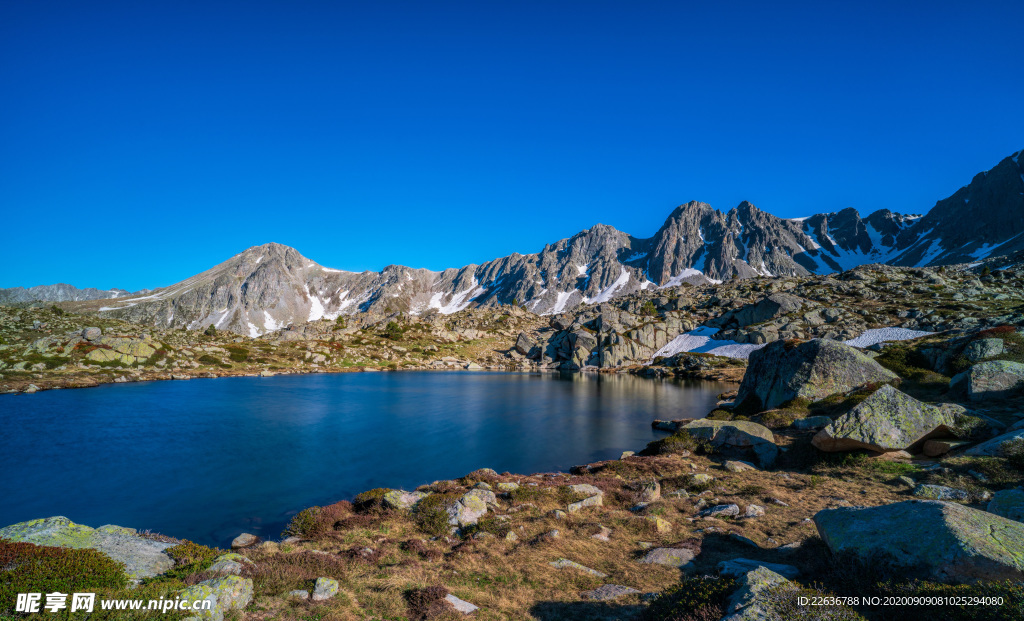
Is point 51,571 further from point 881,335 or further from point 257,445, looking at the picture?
point 881,335

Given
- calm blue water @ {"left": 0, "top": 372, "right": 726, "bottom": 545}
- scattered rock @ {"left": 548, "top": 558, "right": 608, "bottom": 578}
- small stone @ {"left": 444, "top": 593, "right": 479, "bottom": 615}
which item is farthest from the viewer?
calm blue water @ {"left": 0, "top": 372, "right": 726, "bottom": 545}

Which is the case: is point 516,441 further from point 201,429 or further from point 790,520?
point 201,429

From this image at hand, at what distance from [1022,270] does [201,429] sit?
246055mm

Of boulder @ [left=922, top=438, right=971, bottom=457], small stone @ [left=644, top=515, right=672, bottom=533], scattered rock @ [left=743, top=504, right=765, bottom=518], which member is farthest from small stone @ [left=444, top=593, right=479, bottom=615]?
boulder @ [left=922, top=438, right=971, bottom=457]

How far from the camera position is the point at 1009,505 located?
13336 mm

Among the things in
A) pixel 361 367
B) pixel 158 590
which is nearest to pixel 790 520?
pixel 158 590

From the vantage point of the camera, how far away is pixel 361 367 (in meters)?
130

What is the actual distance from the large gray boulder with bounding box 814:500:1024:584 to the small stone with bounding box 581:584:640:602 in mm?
5580

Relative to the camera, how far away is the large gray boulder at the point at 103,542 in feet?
37.8

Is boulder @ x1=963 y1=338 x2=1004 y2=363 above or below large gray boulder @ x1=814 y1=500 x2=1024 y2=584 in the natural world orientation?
above

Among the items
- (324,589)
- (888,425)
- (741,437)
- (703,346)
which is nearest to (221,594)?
(324,589)

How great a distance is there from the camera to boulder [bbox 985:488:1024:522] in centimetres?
1278

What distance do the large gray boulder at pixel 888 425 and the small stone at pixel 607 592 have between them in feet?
61.2

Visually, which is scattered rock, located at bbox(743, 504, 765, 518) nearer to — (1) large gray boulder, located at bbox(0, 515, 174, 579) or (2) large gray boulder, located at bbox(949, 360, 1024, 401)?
(1) large gray boulder, located at bbox(0, 515, 174, 579)
